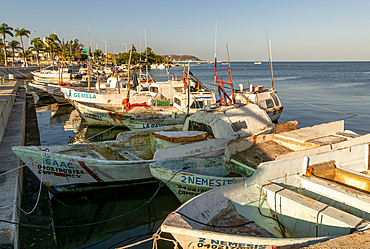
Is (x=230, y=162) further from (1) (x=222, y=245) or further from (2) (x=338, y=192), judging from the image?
(1) (x=222, y=245)

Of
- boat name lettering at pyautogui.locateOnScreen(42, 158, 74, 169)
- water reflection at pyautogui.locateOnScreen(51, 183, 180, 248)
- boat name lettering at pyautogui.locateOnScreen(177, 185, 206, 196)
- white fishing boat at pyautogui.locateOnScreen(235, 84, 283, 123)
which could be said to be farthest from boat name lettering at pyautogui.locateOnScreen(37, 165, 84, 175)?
white fishing boat at pyautogui.locateOnScreen(235, 84, 283, 123)

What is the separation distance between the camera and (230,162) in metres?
9.23

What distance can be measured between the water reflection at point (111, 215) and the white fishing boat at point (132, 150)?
0.61 m

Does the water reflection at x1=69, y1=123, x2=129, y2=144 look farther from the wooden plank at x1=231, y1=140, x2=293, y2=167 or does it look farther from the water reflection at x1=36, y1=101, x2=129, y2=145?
the wooden plank at x1=231, y1=140, x2=293, y2=167

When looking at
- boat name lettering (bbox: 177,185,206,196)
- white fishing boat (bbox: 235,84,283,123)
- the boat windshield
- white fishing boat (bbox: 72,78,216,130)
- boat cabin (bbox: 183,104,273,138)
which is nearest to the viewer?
boat name lettering (bbox: 177,185,206,196)

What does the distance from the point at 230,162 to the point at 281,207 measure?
3.02m

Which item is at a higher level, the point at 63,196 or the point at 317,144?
the point at 317,144

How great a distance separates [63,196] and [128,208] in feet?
8.29

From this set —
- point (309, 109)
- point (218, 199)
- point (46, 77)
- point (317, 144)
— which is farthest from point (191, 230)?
point (46, 77)

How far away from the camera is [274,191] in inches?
251

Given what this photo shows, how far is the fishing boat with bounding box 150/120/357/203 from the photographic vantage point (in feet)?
25.7

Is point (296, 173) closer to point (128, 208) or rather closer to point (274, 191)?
point (274, 191)

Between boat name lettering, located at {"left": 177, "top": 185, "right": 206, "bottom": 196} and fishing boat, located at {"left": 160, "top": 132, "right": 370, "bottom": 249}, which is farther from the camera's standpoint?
boat name lettering, located at {"left": 177, "top": 185, "right": 206, "bottom": 196}

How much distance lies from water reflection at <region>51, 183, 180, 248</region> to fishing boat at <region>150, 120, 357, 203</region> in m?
1.38
